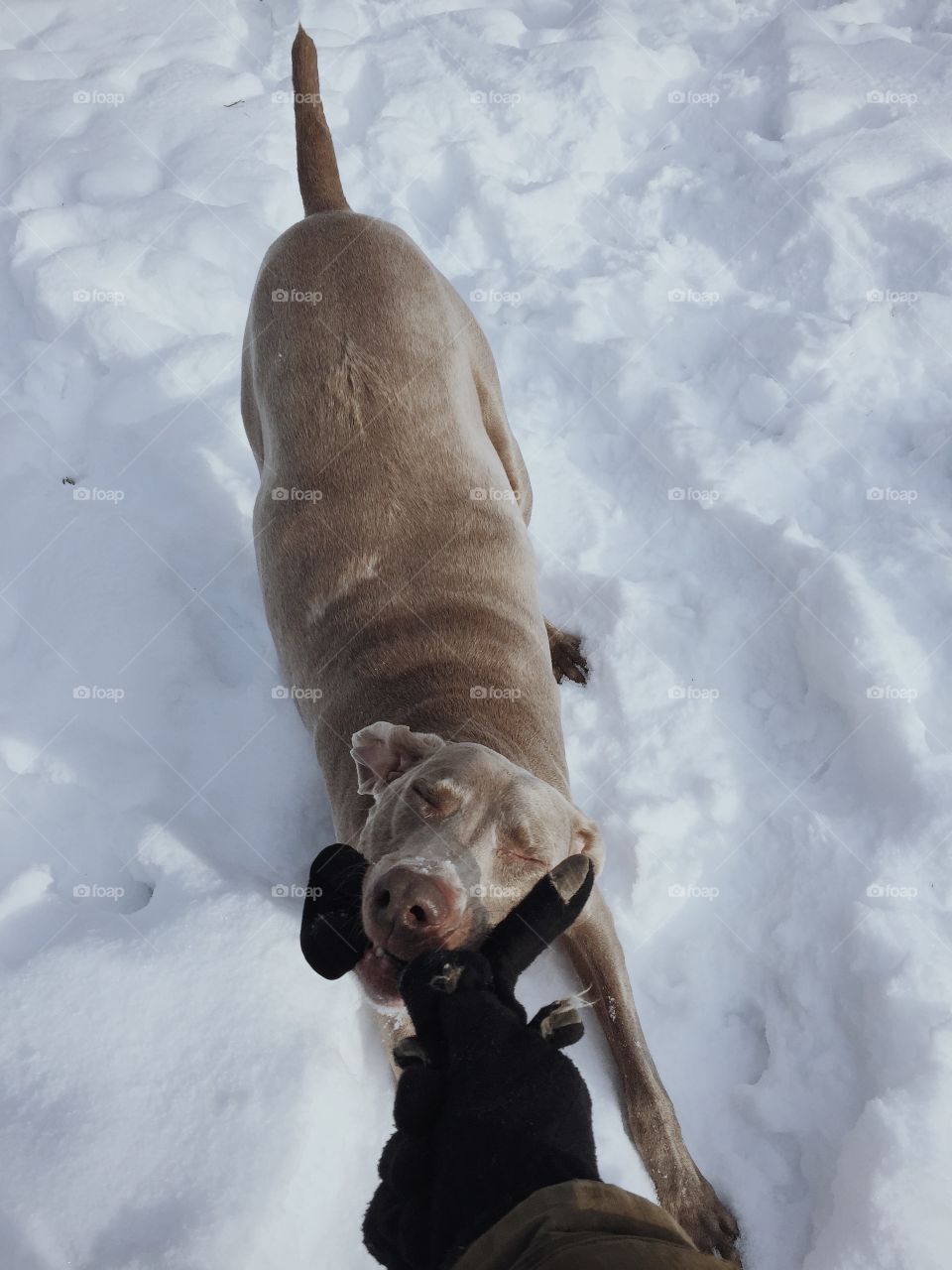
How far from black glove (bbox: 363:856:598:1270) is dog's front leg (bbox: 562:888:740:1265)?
1027 millimetres

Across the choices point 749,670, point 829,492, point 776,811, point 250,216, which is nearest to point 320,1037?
point 776,811

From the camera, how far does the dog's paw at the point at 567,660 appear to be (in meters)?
3.75

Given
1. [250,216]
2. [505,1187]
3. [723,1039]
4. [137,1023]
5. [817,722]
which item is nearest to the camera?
[505,1187]

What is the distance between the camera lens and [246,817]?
337 cm

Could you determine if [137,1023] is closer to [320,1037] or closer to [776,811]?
[320,1037]

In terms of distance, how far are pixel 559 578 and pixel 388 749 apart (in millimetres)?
1702

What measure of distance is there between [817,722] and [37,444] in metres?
3.76

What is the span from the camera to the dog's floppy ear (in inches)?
99.4
